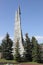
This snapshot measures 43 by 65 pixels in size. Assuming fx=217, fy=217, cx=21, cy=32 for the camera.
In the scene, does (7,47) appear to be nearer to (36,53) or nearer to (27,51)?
(27,51)

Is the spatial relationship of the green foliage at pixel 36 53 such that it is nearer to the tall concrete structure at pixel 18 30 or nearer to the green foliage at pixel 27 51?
the green foliage at pixel 27 51

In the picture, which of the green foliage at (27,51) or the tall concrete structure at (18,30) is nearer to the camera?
the green foliage at (27,51)

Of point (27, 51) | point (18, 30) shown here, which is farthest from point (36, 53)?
point (18, 30)

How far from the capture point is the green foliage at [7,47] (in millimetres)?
59578

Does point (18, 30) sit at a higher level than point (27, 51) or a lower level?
higher

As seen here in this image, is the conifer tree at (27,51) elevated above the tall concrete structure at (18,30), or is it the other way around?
the tall concrete structure at (18,30)

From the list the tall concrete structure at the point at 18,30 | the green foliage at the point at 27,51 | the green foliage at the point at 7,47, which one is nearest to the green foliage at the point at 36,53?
the green foliage at the point at 27,51

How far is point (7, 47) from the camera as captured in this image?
60.3 m

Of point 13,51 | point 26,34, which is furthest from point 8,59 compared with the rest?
point 26,34

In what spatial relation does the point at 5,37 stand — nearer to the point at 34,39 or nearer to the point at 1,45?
the point at 1,45

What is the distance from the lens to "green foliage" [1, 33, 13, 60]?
195ft

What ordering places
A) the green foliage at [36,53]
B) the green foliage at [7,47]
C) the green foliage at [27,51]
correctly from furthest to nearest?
the green foliage at [7,47] → the green foliage at [27,51] → the green foliage at [36,53]

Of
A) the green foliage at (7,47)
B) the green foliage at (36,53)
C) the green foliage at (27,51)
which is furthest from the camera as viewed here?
the green foliage at (7,47)

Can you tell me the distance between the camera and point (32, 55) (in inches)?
2250
